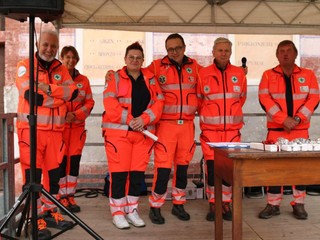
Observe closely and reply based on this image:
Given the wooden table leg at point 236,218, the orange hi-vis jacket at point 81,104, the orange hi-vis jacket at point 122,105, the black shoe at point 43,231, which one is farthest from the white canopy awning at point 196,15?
the wooden table leg at point 236,218

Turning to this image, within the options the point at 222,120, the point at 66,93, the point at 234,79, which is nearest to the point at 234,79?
the point at 234,79

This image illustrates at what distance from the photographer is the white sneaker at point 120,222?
4.10 metres

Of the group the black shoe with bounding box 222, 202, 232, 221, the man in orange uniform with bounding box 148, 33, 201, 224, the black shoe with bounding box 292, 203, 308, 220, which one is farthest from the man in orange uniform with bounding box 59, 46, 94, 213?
the black shoe with bounding box 292, 203, 308, 220

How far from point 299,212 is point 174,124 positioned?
5.73ft

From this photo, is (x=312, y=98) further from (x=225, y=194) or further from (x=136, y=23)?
(x=136, y=23)

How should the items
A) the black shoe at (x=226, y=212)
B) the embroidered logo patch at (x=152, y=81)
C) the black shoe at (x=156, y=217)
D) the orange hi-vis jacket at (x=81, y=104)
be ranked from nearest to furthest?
the embroidered logo patch at (x=152, y=81) → the black shoe at (x=156, y=217) → the black shoe at (x=226, y=212) → the orange hi-vis jacket at (x=81, y=104)

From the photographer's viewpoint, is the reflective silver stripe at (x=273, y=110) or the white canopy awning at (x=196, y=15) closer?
the reflective silver stripe at (x=273, y=110)

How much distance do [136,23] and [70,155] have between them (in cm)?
192

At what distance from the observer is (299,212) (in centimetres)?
454

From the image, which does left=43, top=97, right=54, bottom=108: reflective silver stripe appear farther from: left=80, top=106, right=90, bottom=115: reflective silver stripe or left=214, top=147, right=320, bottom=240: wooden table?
left=214, top=147, right=320, bottom=240: wooden table

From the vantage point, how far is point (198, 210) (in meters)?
4.89

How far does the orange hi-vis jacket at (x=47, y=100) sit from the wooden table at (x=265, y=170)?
175cm

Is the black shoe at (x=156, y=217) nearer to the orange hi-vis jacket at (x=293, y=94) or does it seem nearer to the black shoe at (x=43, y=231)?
the black shoe at (x=43, y=231)

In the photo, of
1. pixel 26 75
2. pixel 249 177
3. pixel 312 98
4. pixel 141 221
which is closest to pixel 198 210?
pixel 141 221
